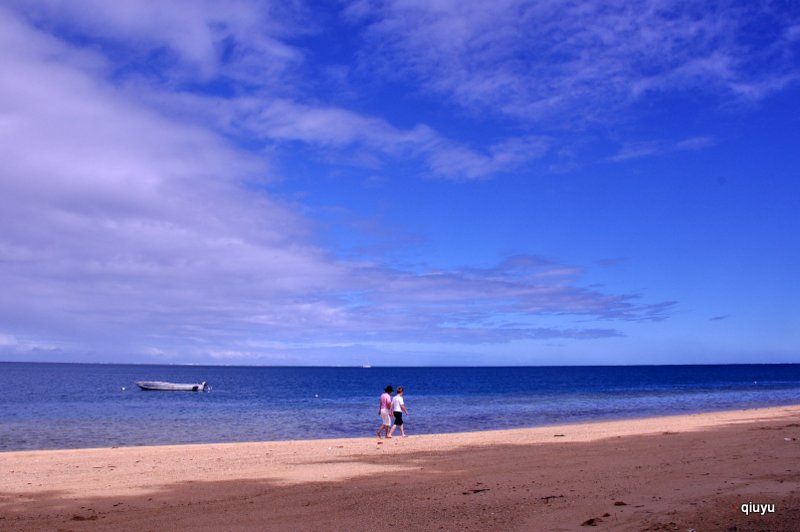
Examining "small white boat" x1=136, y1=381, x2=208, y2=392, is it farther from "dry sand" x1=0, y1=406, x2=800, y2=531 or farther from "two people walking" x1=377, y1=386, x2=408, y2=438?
"dry sand" x1=0, y1=406, x2=800, y2=531

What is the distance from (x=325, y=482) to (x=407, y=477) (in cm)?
169

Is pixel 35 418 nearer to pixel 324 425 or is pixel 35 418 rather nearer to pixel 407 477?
pixel 324 425

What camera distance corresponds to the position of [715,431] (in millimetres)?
22328

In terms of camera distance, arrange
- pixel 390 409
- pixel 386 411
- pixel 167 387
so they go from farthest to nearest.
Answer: pixel 167 387, pixel 390 409, pixel 386 411

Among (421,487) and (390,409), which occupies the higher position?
(390,409)

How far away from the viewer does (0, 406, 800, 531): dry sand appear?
29.2 feet

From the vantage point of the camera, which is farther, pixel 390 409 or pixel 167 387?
pixel 167 387

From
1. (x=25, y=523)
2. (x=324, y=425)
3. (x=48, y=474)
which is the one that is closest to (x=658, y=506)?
(x=25, y=523)

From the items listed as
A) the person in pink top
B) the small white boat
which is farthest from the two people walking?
the small white boat

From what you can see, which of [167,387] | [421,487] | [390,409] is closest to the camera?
[421,487]

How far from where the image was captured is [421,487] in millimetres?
11969

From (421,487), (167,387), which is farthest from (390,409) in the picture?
(167,387)

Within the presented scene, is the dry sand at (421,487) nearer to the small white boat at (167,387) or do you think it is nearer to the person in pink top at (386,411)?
the person in pink top at (386,411)

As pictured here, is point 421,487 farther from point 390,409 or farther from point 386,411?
point 390,409
